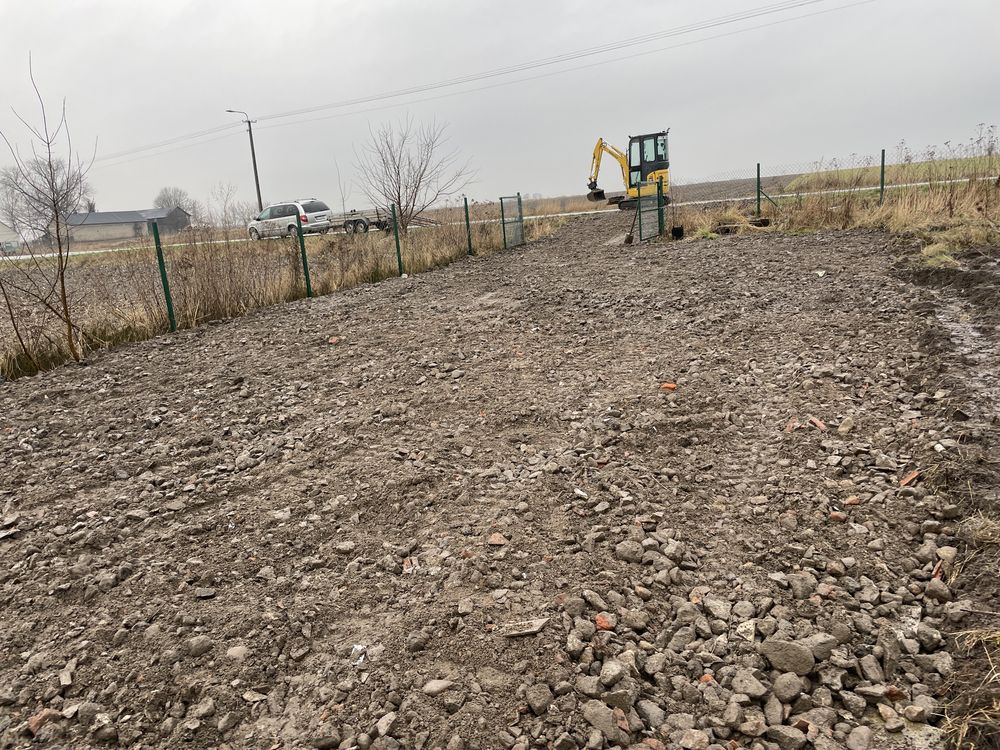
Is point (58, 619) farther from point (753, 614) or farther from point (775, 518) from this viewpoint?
point (775, 518)

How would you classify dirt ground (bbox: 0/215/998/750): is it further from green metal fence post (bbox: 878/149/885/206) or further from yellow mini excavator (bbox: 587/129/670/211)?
yellow mini excavator (bbox: 587/129/670/211)

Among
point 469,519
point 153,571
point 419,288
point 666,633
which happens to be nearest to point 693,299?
point 419,288

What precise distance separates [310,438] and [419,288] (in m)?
6.45

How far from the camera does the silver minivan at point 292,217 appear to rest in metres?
19.8

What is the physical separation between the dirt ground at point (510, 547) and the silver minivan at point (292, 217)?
15.0 m

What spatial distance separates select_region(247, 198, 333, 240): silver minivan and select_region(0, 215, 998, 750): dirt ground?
49.3 feet

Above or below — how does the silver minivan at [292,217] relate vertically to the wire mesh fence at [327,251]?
above

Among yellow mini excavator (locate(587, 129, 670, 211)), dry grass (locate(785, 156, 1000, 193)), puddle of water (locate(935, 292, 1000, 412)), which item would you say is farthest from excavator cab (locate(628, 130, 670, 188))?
puddle of water (locate(935, 292, 1000, 412))

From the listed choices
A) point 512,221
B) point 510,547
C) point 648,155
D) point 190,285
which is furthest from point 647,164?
point 510,547

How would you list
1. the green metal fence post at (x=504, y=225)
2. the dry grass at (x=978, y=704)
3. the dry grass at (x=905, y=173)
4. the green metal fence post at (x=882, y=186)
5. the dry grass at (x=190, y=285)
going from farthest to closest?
the green metal fence post at (x=504, y=225), the green metal fence post at (x=882, y=186), the dry grass at (x=905, y=173), the dry grass at (x=190, y=285), the dry grass at (x=978, y=704)

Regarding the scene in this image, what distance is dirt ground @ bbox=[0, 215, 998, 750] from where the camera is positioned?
78.4 inches

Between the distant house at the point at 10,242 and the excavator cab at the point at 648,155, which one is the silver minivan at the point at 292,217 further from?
the distant house at the point at 10,242

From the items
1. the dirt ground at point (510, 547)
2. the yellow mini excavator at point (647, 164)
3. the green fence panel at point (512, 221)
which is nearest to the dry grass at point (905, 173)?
the yellow mini excavator at point (647, 164)

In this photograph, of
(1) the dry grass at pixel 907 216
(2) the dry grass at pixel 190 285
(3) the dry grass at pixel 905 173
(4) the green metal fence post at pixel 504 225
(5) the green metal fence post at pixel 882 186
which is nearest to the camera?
(2) the dry grass at pixel 190 285
